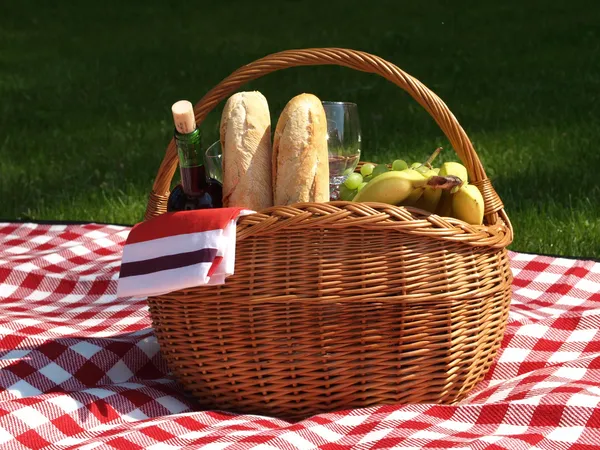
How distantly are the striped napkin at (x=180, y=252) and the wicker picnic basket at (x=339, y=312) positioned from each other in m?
0.04

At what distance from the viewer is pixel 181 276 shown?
1.67m

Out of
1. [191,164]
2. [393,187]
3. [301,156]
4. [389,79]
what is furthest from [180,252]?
[389,79]

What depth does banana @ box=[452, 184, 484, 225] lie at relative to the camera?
178 cm

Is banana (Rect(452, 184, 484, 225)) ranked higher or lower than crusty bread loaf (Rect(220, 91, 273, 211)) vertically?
lower

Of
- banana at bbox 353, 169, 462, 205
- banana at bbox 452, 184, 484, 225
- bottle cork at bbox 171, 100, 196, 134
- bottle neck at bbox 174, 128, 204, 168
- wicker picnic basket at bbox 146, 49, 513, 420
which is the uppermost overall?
bottle cork at bbox 171, 100, 196, 134

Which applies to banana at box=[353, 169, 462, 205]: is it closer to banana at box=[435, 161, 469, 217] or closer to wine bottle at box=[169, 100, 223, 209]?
banana at box=[435, 161, 469, 217]

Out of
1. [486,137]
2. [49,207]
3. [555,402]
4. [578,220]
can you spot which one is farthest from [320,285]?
[486,137]

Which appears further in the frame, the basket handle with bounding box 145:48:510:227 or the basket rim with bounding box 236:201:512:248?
the basket handle with bounding box 145:48:510:227

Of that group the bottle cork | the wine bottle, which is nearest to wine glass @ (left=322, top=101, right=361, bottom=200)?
the wine bottle

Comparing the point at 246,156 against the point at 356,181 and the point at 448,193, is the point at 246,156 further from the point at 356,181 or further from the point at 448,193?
the point at 448,193

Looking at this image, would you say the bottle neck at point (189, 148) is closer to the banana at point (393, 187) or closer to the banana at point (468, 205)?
the banana at point (393, 187)

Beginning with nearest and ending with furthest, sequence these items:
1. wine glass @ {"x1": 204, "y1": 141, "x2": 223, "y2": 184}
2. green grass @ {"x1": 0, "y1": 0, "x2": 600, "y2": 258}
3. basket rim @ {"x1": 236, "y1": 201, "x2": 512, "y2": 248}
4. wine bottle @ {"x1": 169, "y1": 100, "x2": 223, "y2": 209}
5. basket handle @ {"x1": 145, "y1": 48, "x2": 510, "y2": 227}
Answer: basket rim @ {"x1": 236, "y1": 201, "x2": 512, "y2": 248}, wine bottle @ {"x1": 169, "y1": 100, "x2": 223, "y2": 209}, basket handle @ {"x1": 145, "y1": 48, "x2": 510, "y2": 227}, wine glass @ {"x1": 204, "y1": 141, "x2": 223, "y2": 184}, green grass @ {"x1": 0, "y1": 0, "x2": 600, "y2": 258}

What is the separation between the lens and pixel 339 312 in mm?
1672

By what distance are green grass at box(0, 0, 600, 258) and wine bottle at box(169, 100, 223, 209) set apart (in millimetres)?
1494
